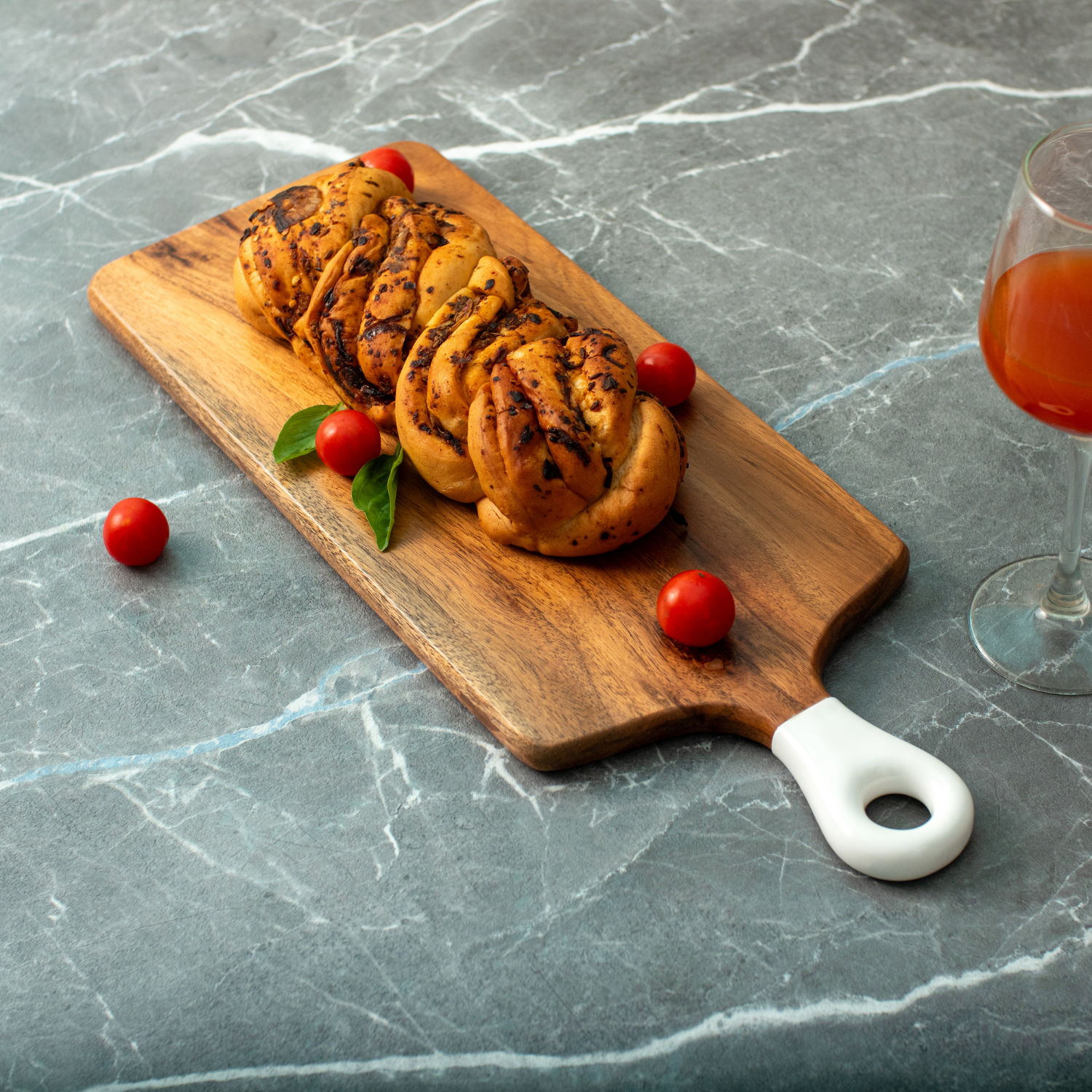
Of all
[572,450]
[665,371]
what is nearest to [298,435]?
[572,450]

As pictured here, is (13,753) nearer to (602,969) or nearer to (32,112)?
(602,969)

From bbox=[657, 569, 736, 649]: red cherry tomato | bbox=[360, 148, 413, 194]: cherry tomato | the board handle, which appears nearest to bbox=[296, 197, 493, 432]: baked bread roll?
bbox=[360, 148, 413, 194]: cherry tomato

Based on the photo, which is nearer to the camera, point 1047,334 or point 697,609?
point 1047,334

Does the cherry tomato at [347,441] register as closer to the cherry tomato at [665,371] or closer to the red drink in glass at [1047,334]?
the cherry tomato at [665,371]

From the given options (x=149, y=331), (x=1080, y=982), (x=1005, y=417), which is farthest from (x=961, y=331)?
(x=149, y=331)

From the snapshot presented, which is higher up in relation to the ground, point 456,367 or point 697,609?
point 456,367

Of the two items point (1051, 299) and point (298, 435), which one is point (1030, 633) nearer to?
point (1051, 299)

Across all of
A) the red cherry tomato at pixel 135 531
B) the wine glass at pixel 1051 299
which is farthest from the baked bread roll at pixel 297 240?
the wine glass at pixel 1051 299
